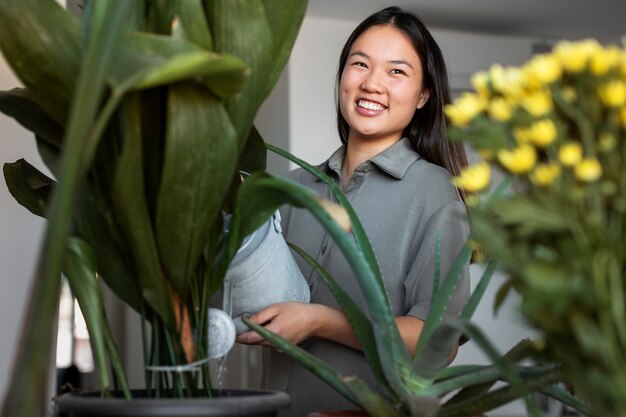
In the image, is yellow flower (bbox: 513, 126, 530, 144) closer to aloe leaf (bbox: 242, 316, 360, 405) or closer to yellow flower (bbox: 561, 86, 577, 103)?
yellow flower (bbox: 561, 86, 577, 103)

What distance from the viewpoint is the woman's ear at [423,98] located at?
169cm

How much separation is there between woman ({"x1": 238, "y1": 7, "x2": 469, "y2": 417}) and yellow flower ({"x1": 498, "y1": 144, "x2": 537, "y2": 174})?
69cm

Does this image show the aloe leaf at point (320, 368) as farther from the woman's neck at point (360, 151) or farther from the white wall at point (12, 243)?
the white wall at point (12, 243)

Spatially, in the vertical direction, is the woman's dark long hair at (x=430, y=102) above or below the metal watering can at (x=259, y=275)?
above

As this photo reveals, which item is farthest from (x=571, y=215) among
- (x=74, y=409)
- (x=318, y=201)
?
(x=74, y=409)

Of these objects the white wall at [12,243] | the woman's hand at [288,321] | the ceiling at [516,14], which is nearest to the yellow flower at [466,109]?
the woman's hand at [288,321]

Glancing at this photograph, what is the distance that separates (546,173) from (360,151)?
1065 millimetres

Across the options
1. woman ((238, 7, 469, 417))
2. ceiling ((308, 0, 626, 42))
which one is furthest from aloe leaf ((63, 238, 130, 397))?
ceiling ((308, 0, 626, 42))

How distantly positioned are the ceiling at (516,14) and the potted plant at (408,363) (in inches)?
149

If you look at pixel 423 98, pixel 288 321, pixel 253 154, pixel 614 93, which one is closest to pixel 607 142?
pixel 614 93

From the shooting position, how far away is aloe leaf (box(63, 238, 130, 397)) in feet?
2.61

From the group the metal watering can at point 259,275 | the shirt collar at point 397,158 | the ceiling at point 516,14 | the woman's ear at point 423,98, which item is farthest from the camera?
the ceiling at point 516,14

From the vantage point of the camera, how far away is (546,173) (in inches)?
22.4

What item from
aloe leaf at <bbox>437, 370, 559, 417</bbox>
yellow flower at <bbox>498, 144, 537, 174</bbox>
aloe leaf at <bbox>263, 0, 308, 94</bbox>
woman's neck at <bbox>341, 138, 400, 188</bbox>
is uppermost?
woman's neck at <bbox>341, 138, 400, 188</bbox>
